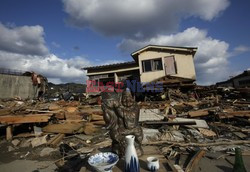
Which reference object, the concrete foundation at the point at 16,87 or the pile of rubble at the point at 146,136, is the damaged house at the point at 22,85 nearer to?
the concrete foundation at the point at 16,87

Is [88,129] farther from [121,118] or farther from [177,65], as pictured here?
[177,65]

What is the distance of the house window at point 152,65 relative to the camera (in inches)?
703

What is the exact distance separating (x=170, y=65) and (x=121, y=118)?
1533 centimetres

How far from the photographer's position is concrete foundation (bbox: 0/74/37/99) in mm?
17859

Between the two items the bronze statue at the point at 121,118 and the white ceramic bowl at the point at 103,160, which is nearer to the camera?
the white ceramic bowl at the point at 103,160

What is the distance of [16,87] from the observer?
18859 millimetres

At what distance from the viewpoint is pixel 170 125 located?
6.83 m

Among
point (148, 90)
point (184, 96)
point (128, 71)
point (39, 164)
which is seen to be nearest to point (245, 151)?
point (39, 164)

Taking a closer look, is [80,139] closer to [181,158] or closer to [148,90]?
[181,158]

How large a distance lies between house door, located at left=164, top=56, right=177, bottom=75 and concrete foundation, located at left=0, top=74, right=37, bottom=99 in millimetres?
17002

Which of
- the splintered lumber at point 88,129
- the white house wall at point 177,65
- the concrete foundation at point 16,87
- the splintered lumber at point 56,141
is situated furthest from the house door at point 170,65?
the concrete foundation at point 16,87

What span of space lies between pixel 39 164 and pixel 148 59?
15468 mm

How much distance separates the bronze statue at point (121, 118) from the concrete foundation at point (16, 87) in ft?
65.0

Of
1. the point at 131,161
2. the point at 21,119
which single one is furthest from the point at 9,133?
the point at 131,161
